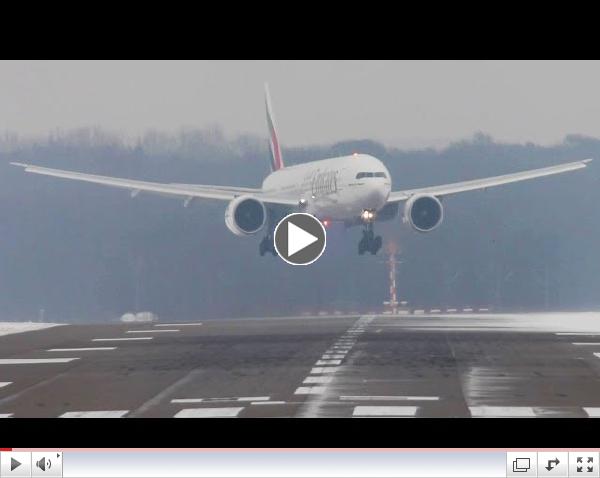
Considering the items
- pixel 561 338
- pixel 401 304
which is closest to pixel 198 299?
pixel 401 304

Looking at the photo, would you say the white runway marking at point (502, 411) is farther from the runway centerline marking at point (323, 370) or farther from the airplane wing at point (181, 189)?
the airplane wing at point (181, 189)

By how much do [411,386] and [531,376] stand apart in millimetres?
3096

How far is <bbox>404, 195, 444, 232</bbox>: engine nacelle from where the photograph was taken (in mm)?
71438

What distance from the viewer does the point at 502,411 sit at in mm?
21219

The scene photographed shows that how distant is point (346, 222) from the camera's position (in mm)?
75750

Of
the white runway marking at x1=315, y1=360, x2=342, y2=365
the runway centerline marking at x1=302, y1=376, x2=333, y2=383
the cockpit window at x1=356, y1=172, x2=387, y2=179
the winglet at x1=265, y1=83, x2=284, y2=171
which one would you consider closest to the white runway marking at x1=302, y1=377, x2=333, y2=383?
the runway centerline marking at x1=302, y1=376, x2=333, y2=383

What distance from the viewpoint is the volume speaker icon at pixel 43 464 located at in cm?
1338

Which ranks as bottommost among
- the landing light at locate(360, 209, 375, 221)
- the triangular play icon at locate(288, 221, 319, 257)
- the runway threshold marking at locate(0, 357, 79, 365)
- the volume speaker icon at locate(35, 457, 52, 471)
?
the runway threshold marking at locate(0, 357, 79, 365)

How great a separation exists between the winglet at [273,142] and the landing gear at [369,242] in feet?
99.8

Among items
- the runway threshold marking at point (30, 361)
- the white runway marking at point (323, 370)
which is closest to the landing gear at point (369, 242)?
the runway threshold marking at point (30, 361)

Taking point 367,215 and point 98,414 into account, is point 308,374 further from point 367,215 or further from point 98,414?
point 367,215

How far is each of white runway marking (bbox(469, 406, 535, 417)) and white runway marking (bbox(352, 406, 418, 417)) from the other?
90 cm

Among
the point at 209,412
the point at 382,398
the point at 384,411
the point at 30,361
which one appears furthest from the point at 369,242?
the point at 384,411

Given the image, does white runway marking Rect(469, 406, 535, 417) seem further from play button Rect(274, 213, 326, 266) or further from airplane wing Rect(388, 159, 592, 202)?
airplane wing Rect(388, 159, 592, 202)
